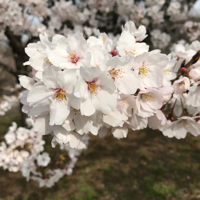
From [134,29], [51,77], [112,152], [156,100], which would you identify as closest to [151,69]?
[156,100]

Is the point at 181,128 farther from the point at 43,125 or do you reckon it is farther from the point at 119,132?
the point at 43,125

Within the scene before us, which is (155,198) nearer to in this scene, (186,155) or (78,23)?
(186,155)

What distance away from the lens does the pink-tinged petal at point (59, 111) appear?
0.77 m

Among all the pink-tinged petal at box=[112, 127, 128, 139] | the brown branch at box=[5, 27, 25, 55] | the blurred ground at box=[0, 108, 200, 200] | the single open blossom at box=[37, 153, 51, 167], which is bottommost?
the blurred ground at box=[0, 108, 200, 200]

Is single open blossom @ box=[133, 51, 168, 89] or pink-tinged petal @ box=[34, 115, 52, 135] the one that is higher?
single open blossom @ box=[133, 51, 168, 89]

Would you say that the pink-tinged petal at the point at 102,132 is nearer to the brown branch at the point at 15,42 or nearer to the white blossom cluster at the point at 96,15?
the white blossom cluster at the point at 96,15

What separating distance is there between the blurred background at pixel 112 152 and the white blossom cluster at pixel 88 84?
257 cm

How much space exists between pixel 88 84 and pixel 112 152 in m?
4.72

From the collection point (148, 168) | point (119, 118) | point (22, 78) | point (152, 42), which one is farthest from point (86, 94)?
point (148, 168)

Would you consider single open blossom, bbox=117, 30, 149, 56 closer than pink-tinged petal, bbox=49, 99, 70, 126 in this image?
No

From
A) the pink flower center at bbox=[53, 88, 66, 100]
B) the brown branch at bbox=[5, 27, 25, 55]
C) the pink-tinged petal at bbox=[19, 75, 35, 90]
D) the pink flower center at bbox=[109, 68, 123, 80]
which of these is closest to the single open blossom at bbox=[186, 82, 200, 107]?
the pink flower center at bbox=[109, 68, 123, 80]

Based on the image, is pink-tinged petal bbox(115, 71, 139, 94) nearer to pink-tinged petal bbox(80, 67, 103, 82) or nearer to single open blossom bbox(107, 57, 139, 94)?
single open blossom bbox(107, 57, 139, 94)

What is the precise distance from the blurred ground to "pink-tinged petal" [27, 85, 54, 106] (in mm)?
3411

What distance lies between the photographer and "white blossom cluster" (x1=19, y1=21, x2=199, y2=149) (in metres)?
0.75
